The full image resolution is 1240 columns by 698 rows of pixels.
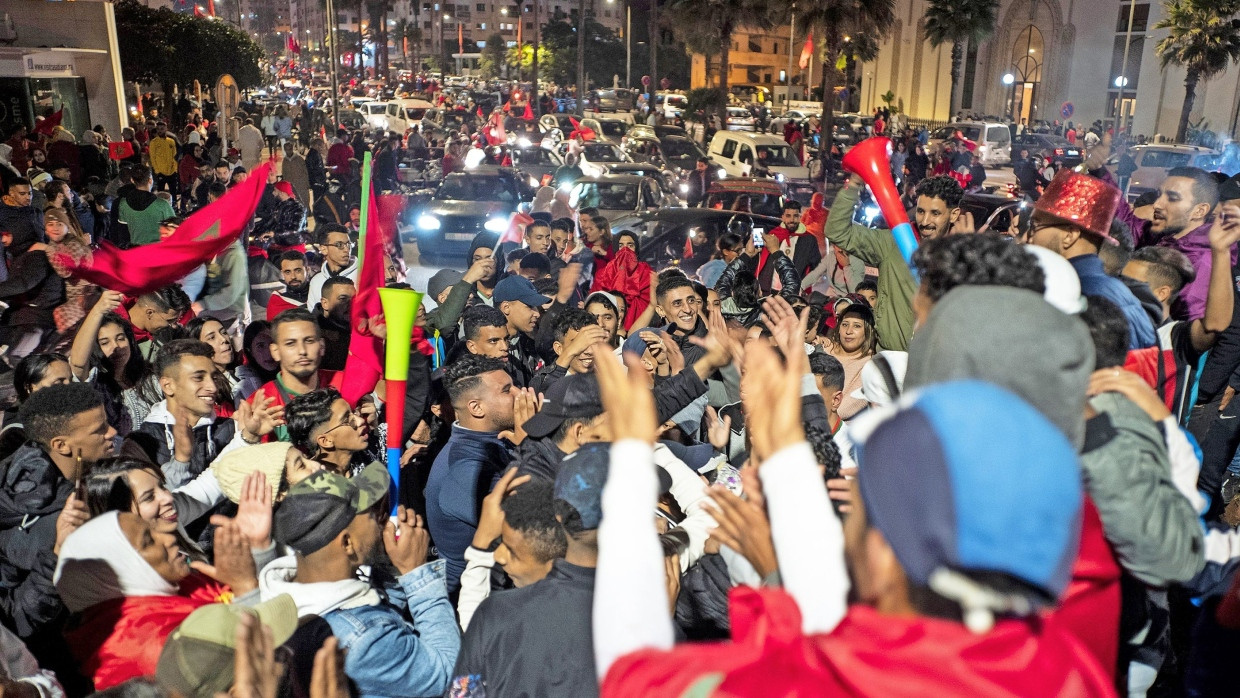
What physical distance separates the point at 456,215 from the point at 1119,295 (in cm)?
1362

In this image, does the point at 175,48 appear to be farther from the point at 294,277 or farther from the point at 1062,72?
the point at 1062,72

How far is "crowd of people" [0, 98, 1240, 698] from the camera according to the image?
4.45ft

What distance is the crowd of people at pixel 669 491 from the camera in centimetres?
136

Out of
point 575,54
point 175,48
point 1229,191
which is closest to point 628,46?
point 575,54

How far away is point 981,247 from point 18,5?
1119 inches

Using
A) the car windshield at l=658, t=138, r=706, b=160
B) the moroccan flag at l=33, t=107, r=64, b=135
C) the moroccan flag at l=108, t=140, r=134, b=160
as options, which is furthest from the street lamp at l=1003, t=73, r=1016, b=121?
the moroccan flag at l=33, t=107, r=64, b=135

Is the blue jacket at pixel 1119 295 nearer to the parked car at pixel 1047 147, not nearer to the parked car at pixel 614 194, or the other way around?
the parked car at pixel 614 194

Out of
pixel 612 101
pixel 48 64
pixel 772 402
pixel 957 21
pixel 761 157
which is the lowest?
pixel 761 157

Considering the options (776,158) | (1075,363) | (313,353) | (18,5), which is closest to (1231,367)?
(1075,363)

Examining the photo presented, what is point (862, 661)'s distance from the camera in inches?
53.4

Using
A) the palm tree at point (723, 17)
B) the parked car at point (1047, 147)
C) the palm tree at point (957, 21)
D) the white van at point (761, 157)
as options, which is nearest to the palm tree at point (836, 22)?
the palm tree at point (723, 17)

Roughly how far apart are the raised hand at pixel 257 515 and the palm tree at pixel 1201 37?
1562 inches

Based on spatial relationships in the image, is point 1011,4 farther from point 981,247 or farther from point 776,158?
point 981,247

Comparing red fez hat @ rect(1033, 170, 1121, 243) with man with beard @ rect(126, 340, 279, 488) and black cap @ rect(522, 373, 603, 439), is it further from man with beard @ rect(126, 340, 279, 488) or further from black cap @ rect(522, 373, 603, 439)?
man with beard @ rect(126, 340, 279, 488)
